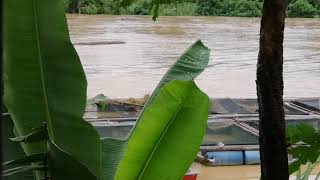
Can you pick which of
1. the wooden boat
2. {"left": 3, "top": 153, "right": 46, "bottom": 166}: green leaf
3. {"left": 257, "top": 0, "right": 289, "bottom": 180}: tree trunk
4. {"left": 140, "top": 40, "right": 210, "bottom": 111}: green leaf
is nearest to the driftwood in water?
the wooden boat

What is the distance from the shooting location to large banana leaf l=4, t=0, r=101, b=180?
0.65m

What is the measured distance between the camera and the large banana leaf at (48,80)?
654 millimetres

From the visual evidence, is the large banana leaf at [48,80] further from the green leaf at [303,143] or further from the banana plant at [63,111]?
the green leaf at [303,143]

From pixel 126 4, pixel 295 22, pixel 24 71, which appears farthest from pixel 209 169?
pixel 295 22

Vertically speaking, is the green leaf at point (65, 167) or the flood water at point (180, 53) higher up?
the green leaf at point (65, 167)

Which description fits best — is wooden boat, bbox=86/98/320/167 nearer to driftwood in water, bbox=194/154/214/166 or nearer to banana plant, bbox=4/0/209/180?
driftwood in water, bbox=194/154/214/166

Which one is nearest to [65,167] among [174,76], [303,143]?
[174,76]

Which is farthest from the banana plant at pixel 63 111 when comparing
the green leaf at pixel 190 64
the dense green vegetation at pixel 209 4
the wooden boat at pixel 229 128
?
the wooden boat at pixel 229 128

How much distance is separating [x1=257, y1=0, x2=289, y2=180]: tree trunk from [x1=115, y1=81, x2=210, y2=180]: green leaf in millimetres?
92

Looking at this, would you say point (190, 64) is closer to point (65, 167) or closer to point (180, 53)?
point (65, 167)

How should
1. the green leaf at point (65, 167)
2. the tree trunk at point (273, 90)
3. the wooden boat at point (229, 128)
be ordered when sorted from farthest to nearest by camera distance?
1. the wooden boat at point (229, 128)
2. the tree trunk at point (273, 90)
3. the green leaf at point (65, 167)

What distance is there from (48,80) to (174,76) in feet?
0.82

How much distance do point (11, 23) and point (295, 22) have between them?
15369 millimetres

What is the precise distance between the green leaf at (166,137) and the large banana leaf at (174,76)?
0.15ft
